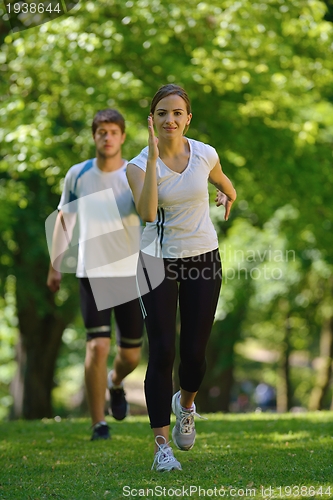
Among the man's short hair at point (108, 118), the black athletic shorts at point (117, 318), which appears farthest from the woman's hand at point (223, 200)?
the man's short hair at point (108, 118)

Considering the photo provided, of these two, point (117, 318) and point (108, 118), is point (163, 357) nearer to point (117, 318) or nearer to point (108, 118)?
point (117, 318)

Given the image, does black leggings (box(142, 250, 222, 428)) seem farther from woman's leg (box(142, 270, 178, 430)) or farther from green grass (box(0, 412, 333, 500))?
green grass (box(0, 412, 333, 500))

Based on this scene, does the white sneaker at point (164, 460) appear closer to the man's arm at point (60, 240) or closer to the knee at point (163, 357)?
the knee at point (163, 357)

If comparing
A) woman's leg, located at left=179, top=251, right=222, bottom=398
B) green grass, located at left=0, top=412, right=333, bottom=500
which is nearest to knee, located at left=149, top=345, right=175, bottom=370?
woman's leg, located at left=179, top=251, right=222, bottom=398

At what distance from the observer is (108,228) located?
19.8ft

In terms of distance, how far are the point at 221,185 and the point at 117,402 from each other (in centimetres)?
265

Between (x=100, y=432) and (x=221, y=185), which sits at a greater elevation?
(x=221, y=185)

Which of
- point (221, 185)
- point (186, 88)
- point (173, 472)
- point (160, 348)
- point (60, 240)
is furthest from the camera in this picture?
point (186, 88)

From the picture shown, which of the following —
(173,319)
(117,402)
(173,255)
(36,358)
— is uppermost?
(173,255)

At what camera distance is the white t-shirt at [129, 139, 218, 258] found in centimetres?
437

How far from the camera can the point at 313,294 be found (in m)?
19.2

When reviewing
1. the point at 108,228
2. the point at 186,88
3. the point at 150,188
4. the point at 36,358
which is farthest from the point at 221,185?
the point at 36,358

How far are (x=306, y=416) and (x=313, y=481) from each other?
4723 mm

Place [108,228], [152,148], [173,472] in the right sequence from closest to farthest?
1. [152,148]
2. [173,472]
3. [108,228]
